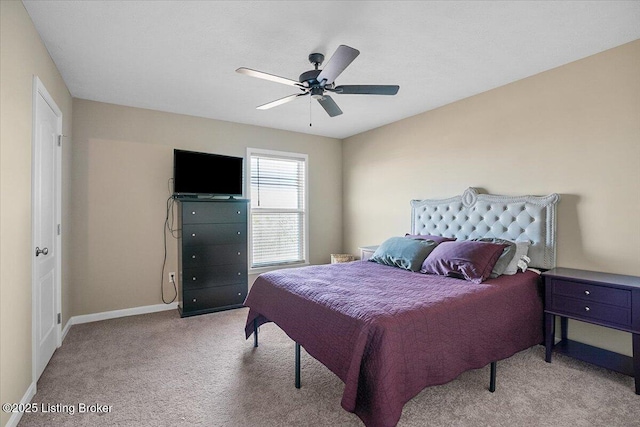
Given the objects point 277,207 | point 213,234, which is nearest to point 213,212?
point 213,234

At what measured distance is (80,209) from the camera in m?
3.61

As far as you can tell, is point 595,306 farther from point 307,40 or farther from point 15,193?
point 15,193

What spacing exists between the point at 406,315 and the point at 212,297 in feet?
9.62

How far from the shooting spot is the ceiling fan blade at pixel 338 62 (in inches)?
75.9

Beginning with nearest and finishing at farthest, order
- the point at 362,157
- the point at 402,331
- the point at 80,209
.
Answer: the point at 402,331 < the point at 80,209 < the point at 362,157

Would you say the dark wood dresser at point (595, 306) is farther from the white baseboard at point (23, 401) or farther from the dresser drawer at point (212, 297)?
the white baseboard at point (23, 401)

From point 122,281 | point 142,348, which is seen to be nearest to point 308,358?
point 142,348

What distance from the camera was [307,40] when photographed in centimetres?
240

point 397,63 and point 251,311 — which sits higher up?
point 397,63

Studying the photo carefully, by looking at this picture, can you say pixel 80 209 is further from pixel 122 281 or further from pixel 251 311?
pixel 251 311

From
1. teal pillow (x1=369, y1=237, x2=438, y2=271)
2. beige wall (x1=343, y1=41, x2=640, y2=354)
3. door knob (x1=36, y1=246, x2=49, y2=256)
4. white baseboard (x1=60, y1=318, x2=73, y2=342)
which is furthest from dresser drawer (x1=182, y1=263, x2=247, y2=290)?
beige wall (x1=343, y1=41, x2=640, y2=354)

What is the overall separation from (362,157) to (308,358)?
11.2 ft

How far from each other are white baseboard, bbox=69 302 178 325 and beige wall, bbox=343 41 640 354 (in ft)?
12.1

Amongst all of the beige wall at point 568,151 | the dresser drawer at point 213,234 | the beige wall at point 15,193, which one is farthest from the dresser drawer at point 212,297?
the beige wall at point 568,151
